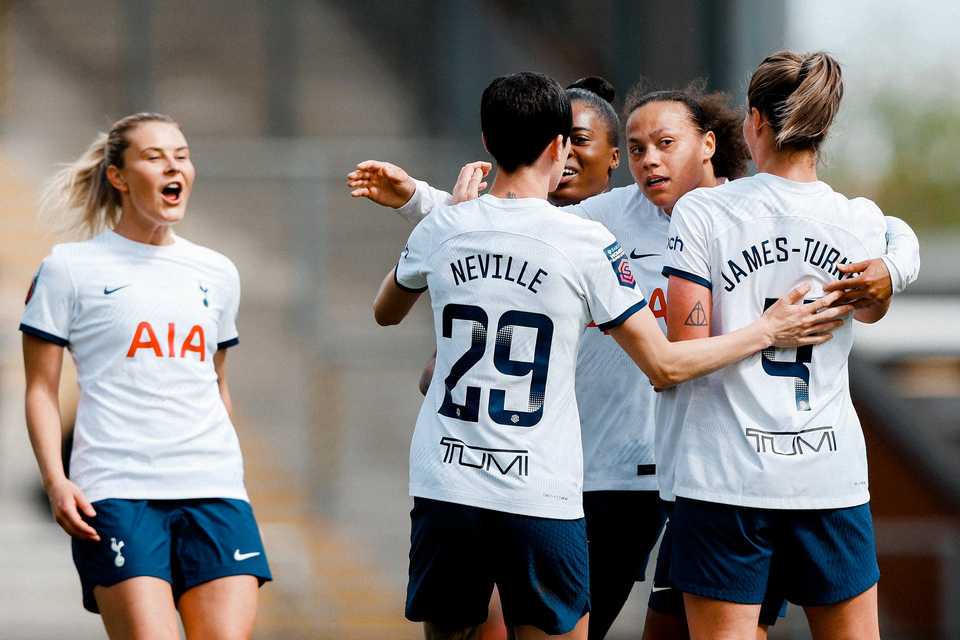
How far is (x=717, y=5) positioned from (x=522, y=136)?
5265mm

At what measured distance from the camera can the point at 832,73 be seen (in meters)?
2.41

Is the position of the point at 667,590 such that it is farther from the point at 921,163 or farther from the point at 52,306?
the point at 921,163

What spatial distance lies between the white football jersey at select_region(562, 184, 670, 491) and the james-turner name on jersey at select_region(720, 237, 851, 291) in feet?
1.89

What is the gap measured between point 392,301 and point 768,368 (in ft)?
2.94

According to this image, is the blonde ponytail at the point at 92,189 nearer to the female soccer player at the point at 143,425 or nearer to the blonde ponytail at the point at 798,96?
the female soccer player at the point at 143,425

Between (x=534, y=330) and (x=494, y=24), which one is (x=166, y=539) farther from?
(x=494, y=24)

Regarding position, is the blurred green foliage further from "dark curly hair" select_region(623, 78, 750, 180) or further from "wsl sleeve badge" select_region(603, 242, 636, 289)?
→ "wsl sleeve badge" select_region(603, 242, 636, 289)

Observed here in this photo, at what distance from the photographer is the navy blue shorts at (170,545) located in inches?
105

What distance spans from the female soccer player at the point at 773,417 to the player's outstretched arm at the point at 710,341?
0.06 meters

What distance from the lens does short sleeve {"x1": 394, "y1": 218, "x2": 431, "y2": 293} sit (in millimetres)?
2381

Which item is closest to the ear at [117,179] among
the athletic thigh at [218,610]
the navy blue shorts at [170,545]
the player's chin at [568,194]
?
the navy blue shorts at [170,545]

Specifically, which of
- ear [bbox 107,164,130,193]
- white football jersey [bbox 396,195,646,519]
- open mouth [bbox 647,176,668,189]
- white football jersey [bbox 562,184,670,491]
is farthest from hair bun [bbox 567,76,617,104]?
ear [bbox 107,164,130,193]

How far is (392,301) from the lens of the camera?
2.53 m

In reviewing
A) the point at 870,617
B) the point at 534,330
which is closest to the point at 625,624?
the point at 870,617
